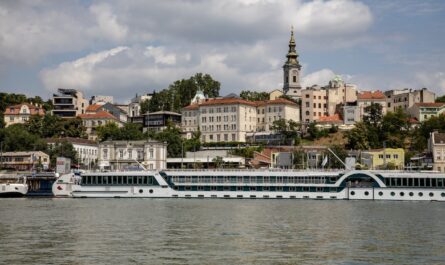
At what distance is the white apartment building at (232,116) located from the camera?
5802 inches

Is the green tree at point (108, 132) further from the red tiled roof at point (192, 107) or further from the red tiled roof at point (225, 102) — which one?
the red tiled roof at point (225, 102)

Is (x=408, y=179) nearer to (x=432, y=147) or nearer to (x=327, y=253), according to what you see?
(x=432, y=147)

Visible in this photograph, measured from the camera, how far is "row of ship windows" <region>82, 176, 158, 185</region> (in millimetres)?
84188

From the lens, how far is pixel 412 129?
5418 inches

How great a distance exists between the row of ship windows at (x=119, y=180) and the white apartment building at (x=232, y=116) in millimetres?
63079

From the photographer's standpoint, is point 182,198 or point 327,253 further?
point 182,198

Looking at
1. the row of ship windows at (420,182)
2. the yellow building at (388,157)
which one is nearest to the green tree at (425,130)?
the yellow building at (388,157)

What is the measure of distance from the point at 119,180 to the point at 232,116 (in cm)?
6507

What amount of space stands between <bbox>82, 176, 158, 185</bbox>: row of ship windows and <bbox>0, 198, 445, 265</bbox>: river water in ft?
40.9

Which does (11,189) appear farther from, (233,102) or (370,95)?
(370,95)

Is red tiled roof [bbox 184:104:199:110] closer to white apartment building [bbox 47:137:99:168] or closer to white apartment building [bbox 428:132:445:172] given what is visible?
white apartment building [bbox 47:137:99:168]

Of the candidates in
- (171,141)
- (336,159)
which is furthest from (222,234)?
(171,141)

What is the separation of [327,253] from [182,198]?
46797mm

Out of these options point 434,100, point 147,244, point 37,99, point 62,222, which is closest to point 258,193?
point 62,222
